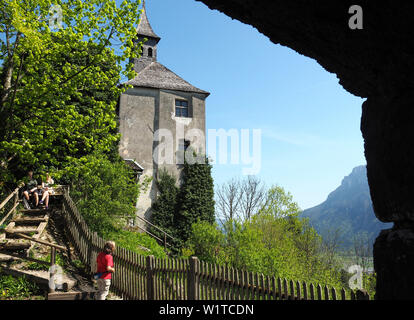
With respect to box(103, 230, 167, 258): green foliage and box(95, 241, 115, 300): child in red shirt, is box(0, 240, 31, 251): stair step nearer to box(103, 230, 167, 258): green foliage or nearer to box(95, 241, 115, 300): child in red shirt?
box(95, 241, 115, 300): child in red shirt

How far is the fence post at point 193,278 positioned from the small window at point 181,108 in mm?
19352

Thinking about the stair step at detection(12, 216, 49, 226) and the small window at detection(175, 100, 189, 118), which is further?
the small window at detection(175, 100, 189, 118)

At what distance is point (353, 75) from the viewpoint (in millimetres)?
2014

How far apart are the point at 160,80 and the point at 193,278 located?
21447 millimetres

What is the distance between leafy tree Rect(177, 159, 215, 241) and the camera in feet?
72.4

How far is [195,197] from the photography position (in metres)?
22.7

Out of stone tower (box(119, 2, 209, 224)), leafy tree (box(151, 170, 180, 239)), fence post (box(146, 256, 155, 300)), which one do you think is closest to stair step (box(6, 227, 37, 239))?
fence post (box(146, 256, 155, 300))

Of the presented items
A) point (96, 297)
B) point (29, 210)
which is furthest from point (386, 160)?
point (29, 210)

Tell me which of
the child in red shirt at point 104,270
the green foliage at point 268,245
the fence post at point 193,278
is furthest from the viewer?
the green foliage at point 268,245

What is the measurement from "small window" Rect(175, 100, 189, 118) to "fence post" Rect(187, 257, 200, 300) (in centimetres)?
1935

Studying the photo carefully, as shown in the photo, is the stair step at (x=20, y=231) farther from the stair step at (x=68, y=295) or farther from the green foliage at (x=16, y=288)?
the stair step at (x=68, y=295)

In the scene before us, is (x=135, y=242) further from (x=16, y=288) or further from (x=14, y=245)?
(x=16, y=288)

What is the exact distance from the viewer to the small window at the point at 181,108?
2506 centimetres

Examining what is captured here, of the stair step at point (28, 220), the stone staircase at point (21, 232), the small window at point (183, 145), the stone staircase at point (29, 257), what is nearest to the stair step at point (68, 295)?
the stone staircase at point (29, 257)
